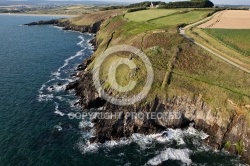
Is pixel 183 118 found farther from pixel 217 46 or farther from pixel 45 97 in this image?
pixel 45 97

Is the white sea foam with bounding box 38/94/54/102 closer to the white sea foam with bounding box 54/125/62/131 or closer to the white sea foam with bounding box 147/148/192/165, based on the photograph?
the white sea foam with bounding box 54/125/62/131

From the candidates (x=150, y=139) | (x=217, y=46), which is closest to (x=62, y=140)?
(x=150, y=139)

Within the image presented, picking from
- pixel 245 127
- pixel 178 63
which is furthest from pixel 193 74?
pixel 245 127

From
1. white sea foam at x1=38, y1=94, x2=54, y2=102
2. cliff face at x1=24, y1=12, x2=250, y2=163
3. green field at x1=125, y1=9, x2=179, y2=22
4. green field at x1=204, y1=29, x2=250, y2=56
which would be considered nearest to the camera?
cliff face at x1=24, y1=12, x2=250, y2=163

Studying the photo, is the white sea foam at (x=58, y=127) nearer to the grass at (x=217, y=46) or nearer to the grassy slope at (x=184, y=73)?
the grassy slope at (x=184, y=73)

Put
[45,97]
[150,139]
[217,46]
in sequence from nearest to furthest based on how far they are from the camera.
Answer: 1. [150,139]
2. [45,97]
3. [217,46]

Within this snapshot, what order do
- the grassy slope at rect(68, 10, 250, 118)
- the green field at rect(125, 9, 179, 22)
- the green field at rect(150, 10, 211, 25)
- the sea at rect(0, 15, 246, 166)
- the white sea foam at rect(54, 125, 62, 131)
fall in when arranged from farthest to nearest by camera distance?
the green field at rect(125, 9, 179, 22) → the green field at rect(150, 10, 211, 25) → the grassy slope at rect(68, 10, 250, 118) → the white sea foam at rect(54, 125, 62, 131) → the sea at rect(0, 15, 246, 166)

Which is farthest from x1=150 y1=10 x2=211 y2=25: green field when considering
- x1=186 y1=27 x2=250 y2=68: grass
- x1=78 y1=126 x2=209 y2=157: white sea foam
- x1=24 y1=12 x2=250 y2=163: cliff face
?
x1=78 y1=126 x2=209 y2=157: white sea foam

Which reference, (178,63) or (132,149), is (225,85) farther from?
(132,149)
